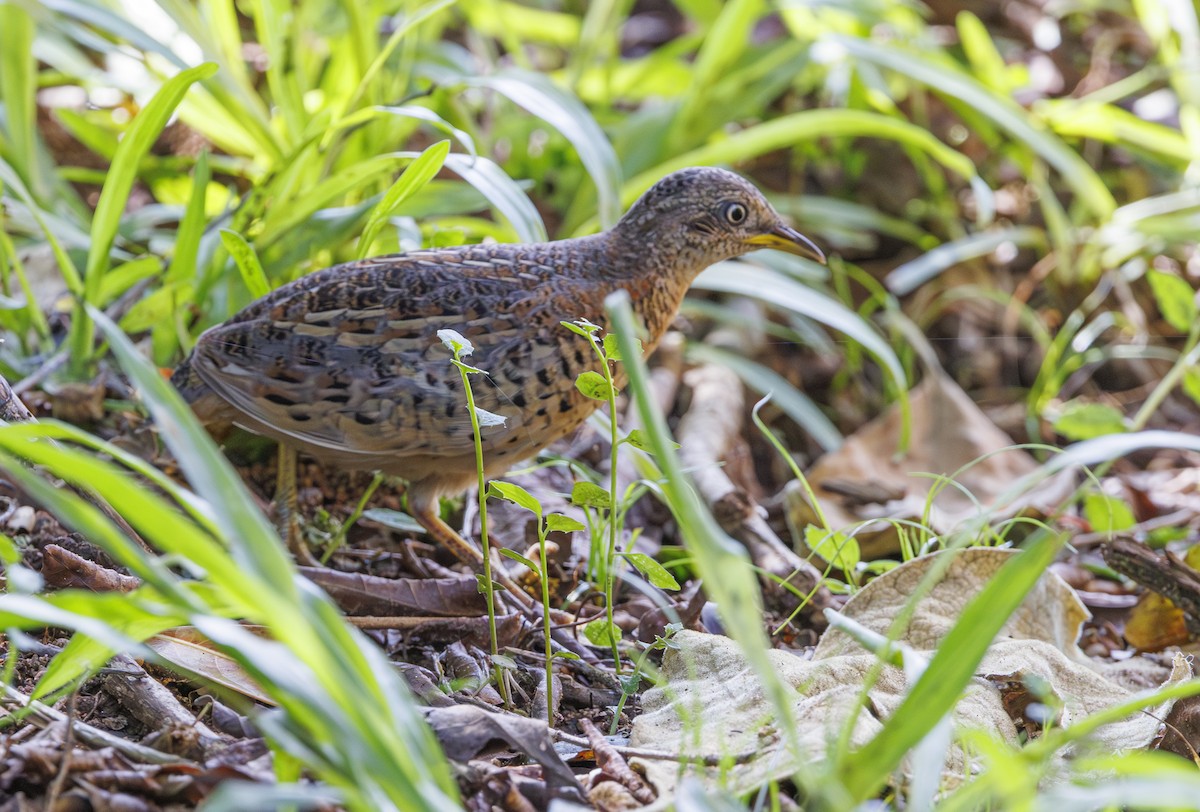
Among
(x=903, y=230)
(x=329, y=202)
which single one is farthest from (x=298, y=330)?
(x=903, y=230)

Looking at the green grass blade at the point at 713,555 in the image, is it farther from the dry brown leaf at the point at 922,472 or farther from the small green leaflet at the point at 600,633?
the dry brown leaf at the point at 922,472

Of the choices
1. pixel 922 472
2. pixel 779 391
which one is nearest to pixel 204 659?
pixel 922 472

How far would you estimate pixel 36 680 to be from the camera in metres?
2.42

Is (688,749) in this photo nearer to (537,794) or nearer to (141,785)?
(537,794)

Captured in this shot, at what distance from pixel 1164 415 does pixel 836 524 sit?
2195 mm

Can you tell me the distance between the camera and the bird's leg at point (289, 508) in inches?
125

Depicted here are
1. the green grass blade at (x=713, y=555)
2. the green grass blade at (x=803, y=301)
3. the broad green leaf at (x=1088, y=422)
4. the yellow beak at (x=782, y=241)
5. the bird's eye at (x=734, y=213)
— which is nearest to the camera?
the green grass blade at (x=713, y=555)

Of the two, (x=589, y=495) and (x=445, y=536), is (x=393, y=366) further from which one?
(x=589, y=495)

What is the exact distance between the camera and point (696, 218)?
343cm

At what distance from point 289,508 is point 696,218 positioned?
1.40 meters

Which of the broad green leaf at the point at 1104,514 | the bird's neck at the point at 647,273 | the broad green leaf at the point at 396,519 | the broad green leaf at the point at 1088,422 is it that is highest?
the bird's neck at the point at 647,273

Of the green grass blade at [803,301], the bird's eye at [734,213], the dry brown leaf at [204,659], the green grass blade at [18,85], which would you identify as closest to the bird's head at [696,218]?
the bird's eye at [734,213]

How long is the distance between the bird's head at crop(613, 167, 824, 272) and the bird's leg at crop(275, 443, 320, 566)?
3.68 feet

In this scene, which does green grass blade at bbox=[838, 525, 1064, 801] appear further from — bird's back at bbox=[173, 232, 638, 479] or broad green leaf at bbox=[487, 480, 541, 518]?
bird's back at bbox=[173, 232, 638, 479]
